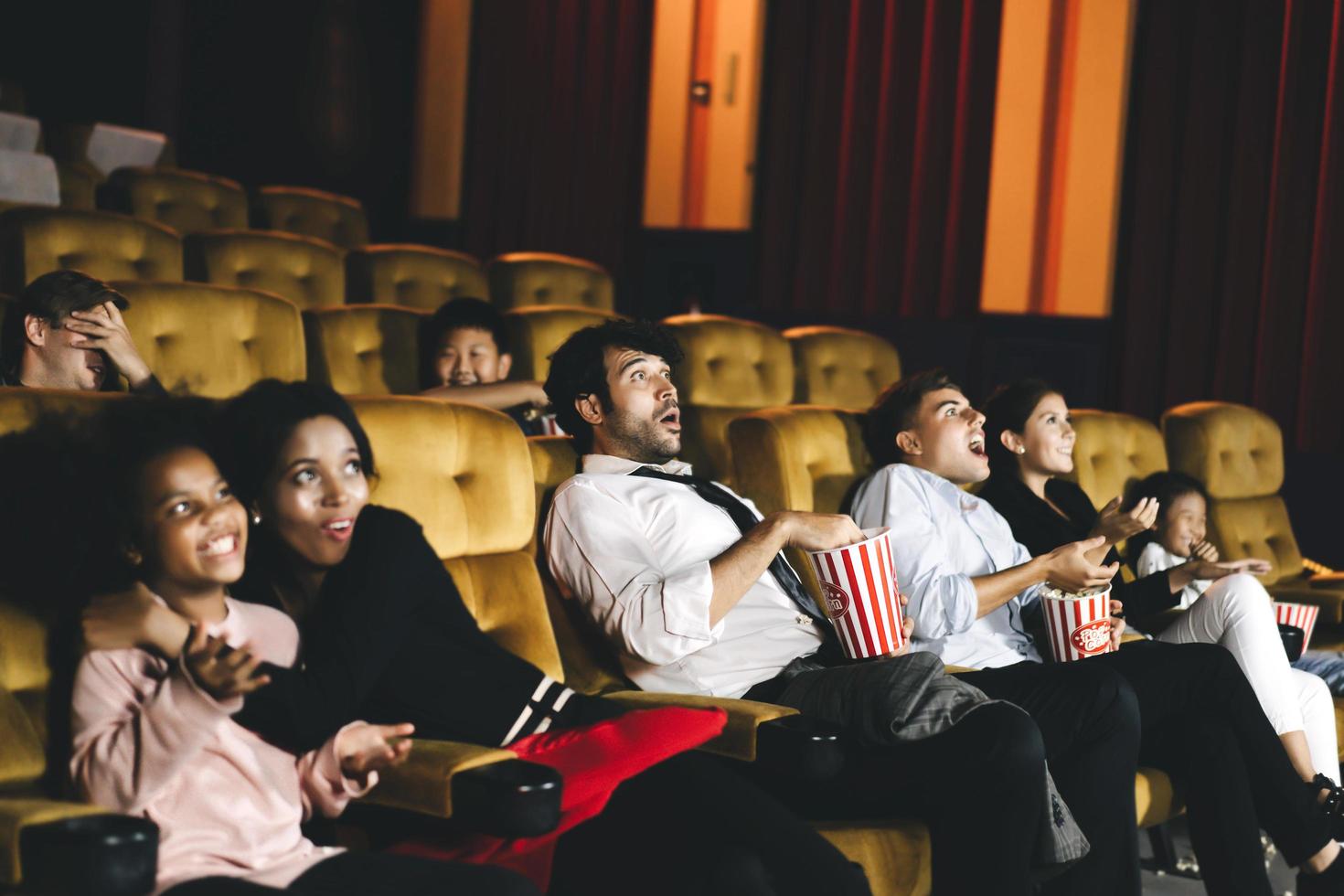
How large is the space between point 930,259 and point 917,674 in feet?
13.8

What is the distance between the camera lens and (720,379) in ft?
12.3

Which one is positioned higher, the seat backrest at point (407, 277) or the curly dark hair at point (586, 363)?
the seat backrest at point (407, 277)

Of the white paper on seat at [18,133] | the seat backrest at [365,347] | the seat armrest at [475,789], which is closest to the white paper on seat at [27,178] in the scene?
the white paper on seat at [18,133]

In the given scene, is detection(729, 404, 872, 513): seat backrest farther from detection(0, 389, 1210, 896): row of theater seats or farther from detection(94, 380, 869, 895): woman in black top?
detection(94, 380, 869, 895): woman in black top

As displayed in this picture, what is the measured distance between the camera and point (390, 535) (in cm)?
169

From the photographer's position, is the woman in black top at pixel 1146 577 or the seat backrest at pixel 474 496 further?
the woman in black top at pixel 1146 577

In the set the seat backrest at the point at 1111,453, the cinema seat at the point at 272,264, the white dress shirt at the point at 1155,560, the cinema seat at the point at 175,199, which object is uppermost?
the cinema seat at the point at 175,199

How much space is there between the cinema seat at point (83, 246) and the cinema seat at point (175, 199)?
1529mm

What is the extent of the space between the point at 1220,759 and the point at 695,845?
3.81ft

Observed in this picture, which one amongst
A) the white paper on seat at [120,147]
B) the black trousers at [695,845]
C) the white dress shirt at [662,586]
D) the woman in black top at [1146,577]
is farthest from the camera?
the white paper on seat at [120,147]

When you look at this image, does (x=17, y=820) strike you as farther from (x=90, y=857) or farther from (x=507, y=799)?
(x=507, y=799)

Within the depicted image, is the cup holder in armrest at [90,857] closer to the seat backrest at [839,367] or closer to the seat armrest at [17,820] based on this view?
the seat armrest at [17,820]

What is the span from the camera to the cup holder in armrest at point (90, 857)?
1.22 meters

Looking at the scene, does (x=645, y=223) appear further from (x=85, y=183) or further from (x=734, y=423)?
(x=734, y=423)
